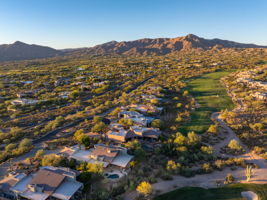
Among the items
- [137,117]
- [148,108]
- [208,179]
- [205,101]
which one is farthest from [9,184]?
[205,101]


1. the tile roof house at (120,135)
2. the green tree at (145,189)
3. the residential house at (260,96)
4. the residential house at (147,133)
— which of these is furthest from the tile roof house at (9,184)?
the residential house at (260,96)

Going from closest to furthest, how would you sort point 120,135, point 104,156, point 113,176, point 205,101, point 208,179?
point 208,179
point 113,176
point 104,156
point 120,135
point 205,101

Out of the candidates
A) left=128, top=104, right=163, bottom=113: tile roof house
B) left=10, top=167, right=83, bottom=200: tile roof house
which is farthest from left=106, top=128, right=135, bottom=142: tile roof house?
left=128, top=104, right=163, bottom=113: tile roof house

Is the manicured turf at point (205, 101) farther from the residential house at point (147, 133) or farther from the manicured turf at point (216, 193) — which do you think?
the manicured turf at point (216, 193)

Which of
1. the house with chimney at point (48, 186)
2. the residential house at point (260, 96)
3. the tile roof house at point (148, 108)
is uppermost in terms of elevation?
the residential house at point (260, 96)

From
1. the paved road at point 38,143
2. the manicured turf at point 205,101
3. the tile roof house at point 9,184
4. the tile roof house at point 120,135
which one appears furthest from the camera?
the manicured turf at point 205,101

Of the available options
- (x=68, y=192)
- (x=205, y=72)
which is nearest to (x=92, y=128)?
(x=68, y=192)

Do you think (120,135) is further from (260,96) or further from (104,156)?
(260,96)
